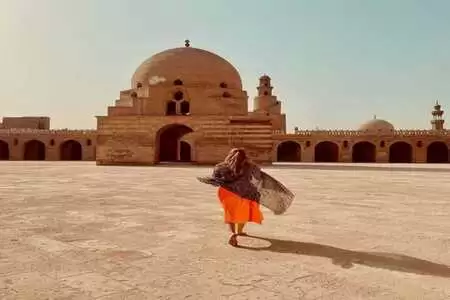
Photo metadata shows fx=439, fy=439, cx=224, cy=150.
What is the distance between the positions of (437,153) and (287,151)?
13643mm

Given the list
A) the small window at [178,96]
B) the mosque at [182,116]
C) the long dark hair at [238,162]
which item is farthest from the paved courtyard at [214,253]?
the small window at [178,96]

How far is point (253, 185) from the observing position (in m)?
4.62

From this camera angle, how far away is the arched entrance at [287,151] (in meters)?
41.2

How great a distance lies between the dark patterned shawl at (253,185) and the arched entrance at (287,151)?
36.5 meters

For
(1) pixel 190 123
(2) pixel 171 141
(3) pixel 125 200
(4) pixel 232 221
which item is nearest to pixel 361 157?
(2) pixel 171 141

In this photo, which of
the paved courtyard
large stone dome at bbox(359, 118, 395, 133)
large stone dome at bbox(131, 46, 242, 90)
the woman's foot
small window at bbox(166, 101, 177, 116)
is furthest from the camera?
large stone dome at bbox(359, 118, 395, 133)

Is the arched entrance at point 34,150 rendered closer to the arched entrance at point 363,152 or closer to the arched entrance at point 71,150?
the arched entrance at point 71,150

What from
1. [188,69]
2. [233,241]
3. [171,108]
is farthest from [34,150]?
[233,241]

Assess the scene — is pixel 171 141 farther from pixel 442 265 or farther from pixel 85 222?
pixel 442 265

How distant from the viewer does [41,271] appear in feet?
11.2

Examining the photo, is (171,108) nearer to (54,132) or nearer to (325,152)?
(54,132)

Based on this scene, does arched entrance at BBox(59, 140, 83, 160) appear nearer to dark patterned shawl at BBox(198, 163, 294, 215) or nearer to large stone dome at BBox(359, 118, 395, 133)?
large stone dome at BBox(359, 118, 395, 133)

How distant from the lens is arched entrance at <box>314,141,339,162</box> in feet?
134

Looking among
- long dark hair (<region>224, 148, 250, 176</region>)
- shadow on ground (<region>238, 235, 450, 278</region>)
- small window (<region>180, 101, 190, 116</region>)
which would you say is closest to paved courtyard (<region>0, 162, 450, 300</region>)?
shadow on ground (<region>238, 235, 450, 278</region>)
